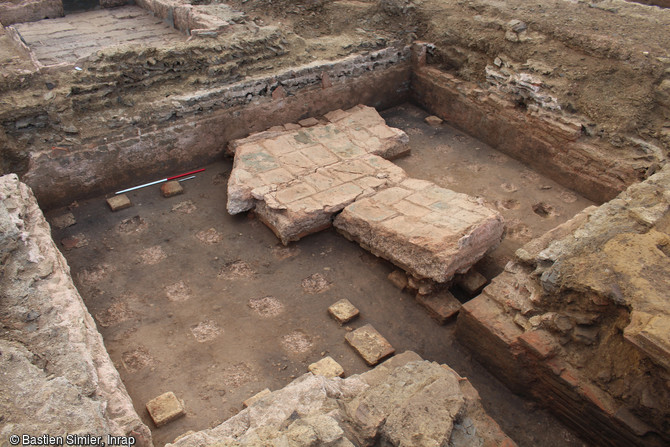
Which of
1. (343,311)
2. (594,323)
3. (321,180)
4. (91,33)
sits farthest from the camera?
(91,33)

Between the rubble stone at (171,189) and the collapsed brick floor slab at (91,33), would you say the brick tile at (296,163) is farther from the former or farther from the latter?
the collapsed brick floor slab at (91,33)

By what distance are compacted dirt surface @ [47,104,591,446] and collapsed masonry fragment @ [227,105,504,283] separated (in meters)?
0.33

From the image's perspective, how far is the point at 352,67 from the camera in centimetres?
691

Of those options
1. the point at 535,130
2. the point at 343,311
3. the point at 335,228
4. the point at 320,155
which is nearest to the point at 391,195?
the point at 335,228

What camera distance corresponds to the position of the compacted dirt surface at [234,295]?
4.06 meters

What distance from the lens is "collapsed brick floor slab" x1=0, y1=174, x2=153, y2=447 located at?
2.64 metres

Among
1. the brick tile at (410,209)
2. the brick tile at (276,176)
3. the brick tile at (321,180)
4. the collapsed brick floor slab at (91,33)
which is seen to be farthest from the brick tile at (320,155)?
the collapsed brick floor slab at (91,33)

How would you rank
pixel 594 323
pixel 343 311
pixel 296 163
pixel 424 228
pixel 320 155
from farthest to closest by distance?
pixel 320 155, pixel 296 163, pixel 424 228, pixel 343 311, pixel 594 323

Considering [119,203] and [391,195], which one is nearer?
[391,195]

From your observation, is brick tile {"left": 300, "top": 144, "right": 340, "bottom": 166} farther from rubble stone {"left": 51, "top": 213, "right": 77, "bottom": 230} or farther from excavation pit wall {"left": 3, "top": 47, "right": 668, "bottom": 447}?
rubble stone {"left": 51, "top": 213, "right": 77, "bottom": 230}

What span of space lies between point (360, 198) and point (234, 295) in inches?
65.3

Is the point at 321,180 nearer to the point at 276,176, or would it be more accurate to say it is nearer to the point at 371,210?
the point at 276,176

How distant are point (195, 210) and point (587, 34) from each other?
5.15m

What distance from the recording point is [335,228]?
5.48 meters
